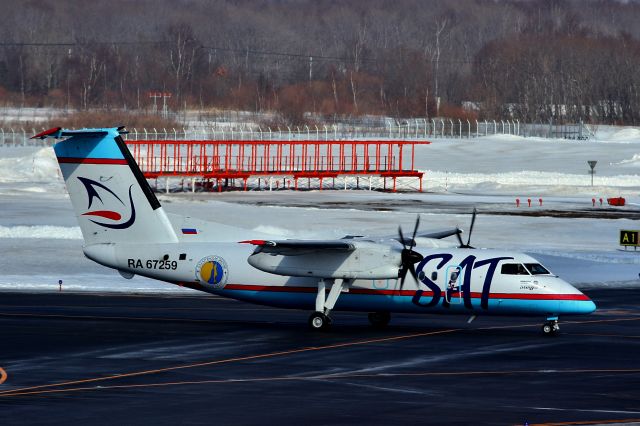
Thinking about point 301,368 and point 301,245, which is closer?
point 301,368

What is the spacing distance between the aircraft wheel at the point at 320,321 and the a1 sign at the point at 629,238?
87.8ft

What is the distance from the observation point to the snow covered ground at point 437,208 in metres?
48.3

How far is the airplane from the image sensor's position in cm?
3041

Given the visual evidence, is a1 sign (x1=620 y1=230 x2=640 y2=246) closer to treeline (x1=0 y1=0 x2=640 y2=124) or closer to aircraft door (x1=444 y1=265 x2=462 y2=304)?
aircraft door (x1=444 y1=265 x2=462 y2=304)

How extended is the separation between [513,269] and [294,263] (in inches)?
223

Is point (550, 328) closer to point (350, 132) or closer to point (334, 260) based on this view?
point (334, 260)

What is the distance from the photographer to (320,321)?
3112cm

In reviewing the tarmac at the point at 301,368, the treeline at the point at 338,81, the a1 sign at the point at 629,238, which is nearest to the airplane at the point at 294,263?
the tarmac at the point at 301,368

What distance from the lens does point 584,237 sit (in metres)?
59.8

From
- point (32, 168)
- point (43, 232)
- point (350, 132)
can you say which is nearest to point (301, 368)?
point (43, 232)

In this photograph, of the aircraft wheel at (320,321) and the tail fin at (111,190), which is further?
the tail fin at (111,190)

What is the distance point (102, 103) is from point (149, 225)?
5084 inches

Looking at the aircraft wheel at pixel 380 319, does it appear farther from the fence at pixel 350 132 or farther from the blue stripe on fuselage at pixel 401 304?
the fence at pixel 350 132

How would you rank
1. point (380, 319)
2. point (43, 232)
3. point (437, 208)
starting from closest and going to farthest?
point (380, 319), point (43, 232), point (437, 208)
